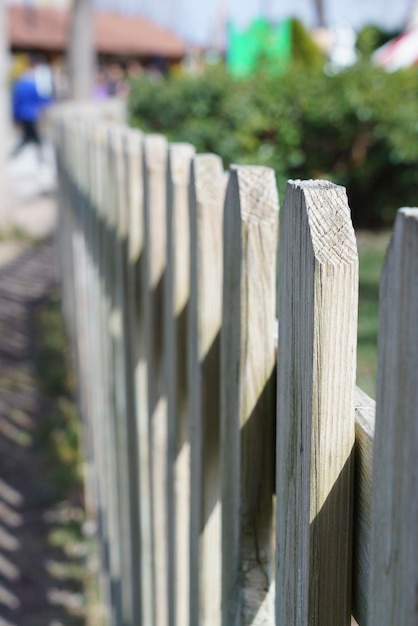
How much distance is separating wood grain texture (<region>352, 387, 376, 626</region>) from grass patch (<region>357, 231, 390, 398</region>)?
6.85ft

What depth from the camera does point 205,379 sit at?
134 cm

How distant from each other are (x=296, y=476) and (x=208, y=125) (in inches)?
310

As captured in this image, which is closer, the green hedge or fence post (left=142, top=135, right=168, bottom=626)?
fence post (left=142, top=135, right=168, bottom=626)

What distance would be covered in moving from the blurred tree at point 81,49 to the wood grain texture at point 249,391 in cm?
1350

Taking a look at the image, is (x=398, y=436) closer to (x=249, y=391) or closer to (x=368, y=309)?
(x=249, y=391)

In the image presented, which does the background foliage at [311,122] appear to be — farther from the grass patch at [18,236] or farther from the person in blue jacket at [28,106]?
the person in blue jacket at [28,106]

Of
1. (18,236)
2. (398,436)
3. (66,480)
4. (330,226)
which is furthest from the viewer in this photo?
(18,236)

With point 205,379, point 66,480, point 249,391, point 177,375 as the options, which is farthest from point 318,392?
point 66,480

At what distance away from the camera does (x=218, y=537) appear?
139 centimetres

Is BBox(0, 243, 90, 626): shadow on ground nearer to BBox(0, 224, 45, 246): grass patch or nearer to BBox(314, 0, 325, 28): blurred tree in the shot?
BBox(0, 224, 45, 246): grass patch

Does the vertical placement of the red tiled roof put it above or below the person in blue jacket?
above

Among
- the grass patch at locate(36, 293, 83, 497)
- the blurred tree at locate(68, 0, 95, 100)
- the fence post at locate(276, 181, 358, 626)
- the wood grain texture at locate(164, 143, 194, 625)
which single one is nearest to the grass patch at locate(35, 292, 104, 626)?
the grass patch at locate(36, 293, 83, 497)

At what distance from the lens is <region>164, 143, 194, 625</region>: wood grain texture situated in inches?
58.4

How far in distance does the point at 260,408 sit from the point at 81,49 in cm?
1377
